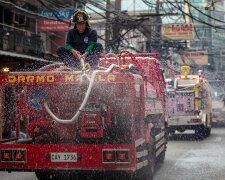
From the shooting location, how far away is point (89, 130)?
6777mm

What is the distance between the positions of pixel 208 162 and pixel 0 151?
19.3ft

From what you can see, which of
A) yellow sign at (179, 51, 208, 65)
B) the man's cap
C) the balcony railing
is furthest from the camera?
yellow sign at (179, 51, 208, 65)

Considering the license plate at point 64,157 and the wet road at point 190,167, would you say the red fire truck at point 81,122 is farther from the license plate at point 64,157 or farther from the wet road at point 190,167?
the wet road at point 190,167

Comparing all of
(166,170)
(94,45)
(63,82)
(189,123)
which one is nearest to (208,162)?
(166,170)

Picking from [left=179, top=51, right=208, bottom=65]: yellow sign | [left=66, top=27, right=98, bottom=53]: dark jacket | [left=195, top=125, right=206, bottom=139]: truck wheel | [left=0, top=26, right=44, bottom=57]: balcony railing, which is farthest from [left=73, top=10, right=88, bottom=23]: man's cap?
[left=179, top=51, right=208, bottom=65]: yellow sign

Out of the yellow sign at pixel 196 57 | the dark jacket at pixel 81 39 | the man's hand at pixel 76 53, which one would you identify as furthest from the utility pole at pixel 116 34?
the yellow sign at pixel 196 57

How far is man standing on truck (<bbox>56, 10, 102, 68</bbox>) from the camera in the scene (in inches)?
300

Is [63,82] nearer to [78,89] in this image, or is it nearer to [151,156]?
[78,89]

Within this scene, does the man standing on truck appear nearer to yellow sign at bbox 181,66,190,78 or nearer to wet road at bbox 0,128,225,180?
wet road at bbox 0,128,225,180

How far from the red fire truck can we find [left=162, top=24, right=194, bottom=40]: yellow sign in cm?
1648

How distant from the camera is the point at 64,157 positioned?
654 centimetres

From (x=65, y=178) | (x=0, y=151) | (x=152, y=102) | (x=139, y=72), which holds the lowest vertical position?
(x=65, y=178)

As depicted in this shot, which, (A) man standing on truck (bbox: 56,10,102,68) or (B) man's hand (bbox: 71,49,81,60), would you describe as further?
(A) man standing on truck (bbox: 56,10,102,68)

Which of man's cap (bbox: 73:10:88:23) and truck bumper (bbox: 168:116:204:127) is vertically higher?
man's cap (bbox: 73:10:88:23)
